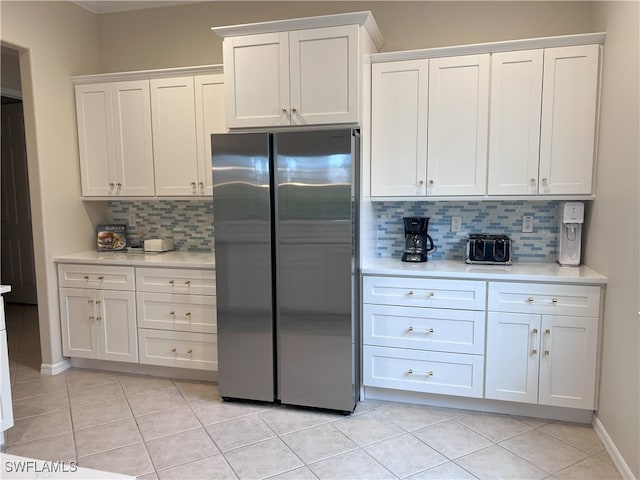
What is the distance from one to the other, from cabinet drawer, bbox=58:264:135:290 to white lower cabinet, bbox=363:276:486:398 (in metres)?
1.76

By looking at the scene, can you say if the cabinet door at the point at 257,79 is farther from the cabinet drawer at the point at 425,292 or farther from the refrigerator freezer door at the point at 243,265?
the cabinet drawer at the point at 425,292

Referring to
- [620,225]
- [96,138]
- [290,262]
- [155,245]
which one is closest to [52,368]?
[155,245]

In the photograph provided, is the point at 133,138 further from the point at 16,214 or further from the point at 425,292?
the point at 16,214

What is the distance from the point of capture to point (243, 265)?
279cm

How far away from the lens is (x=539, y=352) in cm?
257

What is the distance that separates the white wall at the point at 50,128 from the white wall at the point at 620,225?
3.70 m

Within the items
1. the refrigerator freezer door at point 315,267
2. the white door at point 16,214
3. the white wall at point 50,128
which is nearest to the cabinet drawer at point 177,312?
the refrigerator freezer door at point 315,267

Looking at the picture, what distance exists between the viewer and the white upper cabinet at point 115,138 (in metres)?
3.40

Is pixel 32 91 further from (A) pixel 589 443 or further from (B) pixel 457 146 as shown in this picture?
(A) pixel 589 443

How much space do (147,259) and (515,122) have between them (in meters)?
2.67

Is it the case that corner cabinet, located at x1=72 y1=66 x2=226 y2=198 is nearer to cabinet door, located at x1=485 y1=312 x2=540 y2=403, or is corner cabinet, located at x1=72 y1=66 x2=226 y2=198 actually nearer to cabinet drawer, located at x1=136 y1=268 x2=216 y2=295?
cabinet drawer, located at x1=136 y1=268 x2=216 y2=295

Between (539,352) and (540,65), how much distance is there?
1682 millimetres

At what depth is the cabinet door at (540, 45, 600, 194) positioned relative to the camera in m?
2.56

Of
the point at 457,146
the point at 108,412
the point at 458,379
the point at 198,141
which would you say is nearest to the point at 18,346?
the point at 108,412
